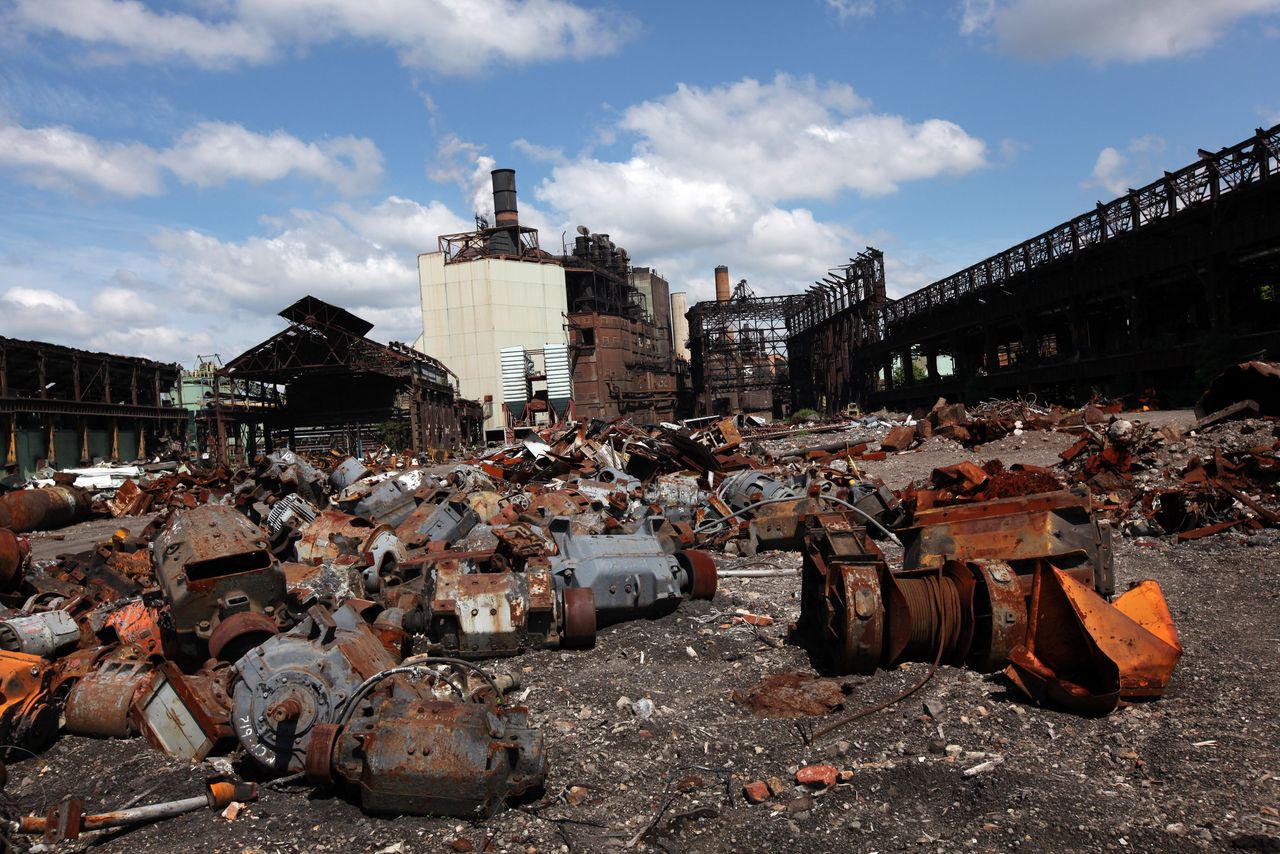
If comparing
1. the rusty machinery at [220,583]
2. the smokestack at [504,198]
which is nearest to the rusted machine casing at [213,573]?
the rusty machinery at [220,583]

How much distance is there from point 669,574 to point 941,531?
2103mm

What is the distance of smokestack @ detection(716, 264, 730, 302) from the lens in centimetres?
5059

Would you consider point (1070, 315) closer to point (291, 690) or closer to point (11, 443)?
point (291, 690)

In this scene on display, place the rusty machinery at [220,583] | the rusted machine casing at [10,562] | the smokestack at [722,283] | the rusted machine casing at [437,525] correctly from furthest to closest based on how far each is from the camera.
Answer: the smokestack at [722,283] < the rusted machine casing at [437,525] < the rusted machine casing at [10,562] < the rusty machinery at [220,583]

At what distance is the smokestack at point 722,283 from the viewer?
166ft

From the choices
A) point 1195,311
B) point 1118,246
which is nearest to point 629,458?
point 1118,246

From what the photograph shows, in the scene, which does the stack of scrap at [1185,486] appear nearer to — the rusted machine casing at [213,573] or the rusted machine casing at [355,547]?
the rusted machine casing at [355,547]

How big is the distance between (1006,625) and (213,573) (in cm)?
524

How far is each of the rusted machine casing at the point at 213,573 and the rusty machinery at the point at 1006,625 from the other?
365 centimetres

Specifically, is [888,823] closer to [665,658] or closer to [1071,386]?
[665,658]

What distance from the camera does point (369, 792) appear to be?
11.3ft

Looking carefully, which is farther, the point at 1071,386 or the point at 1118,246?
the point at 1071,386

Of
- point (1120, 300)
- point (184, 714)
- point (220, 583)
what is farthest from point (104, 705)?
point (1120, 300)

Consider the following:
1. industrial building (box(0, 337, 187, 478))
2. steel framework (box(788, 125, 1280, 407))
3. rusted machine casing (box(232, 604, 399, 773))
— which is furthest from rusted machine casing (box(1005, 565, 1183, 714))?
industrial building (box(0, 337, 187, 478))
